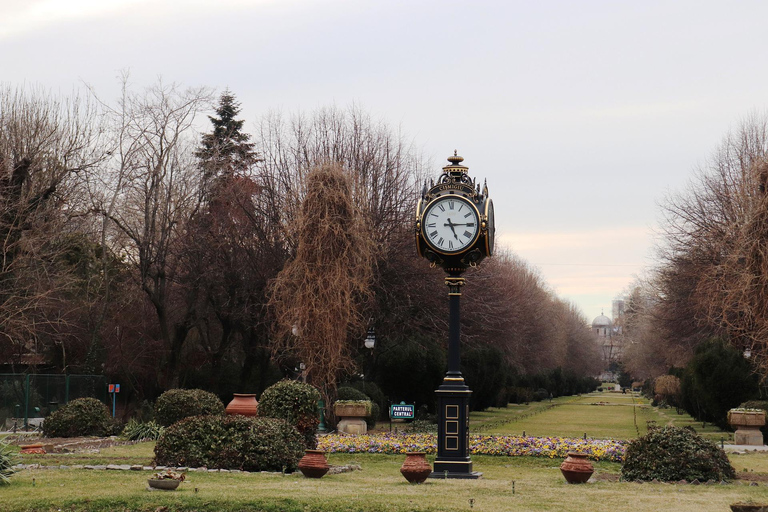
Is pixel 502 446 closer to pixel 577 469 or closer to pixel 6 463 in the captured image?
pixel 577 469

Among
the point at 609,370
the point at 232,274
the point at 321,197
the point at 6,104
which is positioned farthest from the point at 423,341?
the point at 609,370

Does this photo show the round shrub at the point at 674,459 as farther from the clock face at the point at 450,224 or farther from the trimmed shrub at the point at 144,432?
the trimmed shrub at the point at 144,432

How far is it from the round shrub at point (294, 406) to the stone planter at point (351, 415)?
6865 millimetres

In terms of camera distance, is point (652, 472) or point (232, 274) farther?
point (232, 274)

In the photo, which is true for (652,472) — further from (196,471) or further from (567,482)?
(196,471)

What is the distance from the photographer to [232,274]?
36.5 meters

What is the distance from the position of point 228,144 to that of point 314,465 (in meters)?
34.7

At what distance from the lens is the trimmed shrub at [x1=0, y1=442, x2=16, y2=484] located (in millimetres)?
12500

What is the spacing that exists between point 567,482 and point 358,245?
1313 cm

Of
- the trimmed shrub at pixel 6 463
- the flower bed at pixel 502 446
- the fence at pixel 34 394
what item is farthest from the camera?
the fence at pixel 34 394

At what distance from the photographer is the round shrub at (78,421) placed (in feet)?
75.5

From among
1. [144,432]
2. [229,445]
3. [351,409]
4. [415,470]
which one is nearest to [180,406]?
[144,432]

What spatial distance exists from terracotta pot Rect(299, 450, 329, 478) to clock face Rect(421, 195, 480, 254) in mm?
3922

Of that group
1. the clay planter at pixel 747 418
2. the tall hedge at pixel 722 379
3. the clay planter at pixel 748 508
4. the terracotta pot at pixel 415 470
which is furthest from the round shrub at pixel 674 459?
the tall hedge at pixel 722 379
